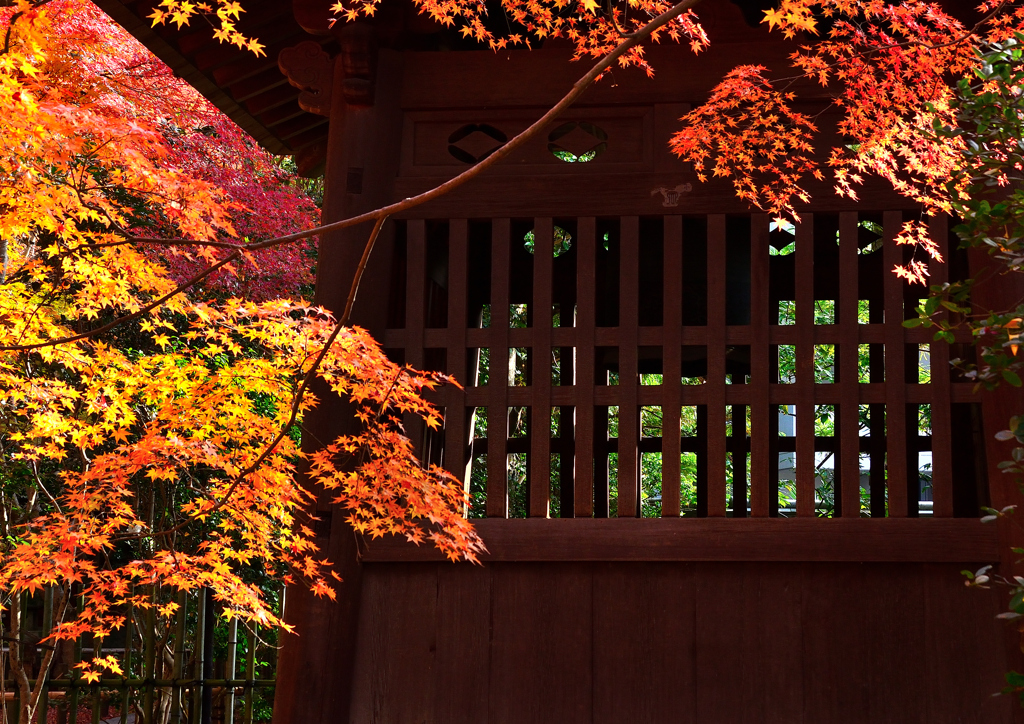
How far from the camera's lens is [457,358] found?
5.06 metres

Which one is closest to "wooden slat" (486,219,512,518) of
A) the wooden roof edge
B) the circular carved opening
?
the circular carved opening

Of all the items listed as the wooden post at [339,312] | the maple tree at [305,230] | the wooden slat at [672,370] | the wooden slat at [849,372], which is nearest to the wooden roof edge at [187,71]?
the maple tree at [305,230]

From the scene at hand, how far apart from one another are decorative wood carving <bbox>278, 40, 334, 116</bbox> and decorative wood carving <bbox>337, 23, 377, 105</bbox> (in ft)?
0.85

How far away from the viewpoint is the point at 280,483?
465cm

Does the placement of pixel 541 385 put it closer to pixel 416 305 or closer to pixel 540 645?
pixel 416 305

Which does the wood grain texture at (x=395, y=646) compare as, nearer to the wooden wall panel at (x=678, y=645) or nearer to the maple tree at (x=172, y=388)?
the wooden wall panel at (x=678, y=645)

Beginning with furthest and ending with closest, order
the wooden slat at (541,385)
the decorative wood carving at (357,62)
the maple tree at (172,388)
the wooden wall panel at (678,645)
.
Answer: the decorative wood carving at (357,62) < the wooden slat at (541,385) < the wooden wall panel at (678,645) < the maple tree at (172,388)

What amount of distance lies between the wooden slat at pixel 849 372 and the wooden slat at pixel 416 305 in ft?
6.64

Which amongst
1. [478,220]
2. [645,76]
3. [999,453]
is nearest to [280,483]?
[478,220]

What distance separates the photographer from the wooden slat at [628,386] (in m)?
4.92

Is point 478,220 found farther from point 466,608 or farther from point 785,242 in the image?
point 785,242

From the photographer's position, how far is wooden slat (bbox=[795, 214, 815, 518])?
4.81 m

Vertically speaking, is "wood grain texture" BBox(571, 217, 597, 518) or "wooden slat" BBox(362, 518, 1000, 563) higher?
"wood grain texture" BBox(571, 217, 597, 518)

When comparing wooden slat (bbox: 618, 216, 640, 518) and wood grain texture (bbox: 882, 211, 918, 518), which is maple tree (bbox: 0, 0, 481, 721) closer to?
wooden slat (bbox: 618, 216, 640, 518)
